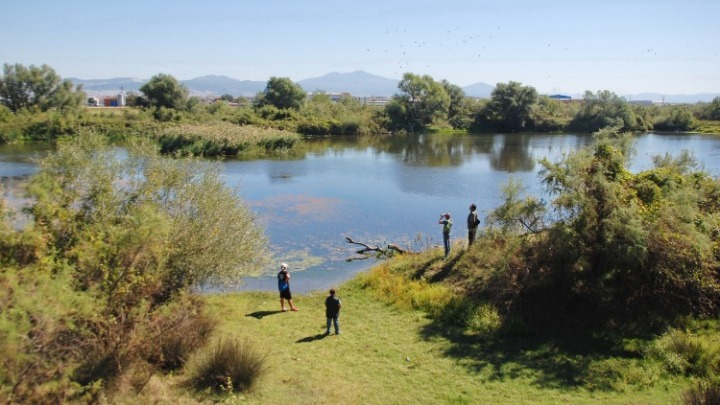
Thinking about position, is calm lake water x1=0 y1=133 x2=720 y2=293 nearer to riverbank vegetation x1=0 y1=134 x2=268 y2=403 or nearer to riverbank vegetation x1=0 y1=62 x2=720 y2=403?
riverbank vegetation x1=0 y1=62 x2=720 y2=403

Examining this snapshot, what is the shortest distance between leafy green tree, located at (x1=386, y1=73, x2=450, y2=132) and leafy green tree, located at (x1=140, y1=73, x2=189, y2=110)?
41565mm

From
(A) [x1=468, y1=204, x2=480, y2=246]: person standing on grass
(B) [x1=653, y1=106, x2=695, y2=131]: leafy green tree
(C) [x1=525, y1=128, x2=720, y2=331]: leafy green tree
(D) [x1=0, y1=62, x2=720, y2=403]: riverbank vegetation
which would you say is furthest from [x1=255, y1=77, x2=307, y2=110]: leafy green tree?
(C) [x1=525, y1=128, x2=720, y2=331]: leafy green tree

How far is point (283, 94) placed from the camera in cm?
10225

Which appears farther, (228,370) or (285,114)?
(285,114)

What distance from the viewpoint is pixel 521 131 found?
105m

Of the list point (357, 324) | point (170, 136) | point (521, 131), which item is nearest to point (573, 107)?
point (521, 131)

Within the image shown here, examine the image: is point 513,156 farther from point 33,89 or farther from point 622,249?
point 33,89

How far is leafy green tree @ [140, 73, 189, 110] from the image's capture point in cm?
8619

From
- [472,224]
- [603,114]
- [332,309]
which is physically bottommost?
[332,309]

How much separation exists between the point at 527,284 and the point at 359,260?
1028 centimetres

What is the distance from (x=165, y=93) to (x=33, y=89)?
20247mm

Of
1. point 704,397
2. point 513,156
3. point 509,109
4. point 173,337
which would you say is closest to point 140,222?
point 173,337

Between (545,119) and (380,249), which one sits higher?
(545,119)

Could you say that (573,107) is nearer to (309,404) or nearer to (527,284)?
(527,284)
